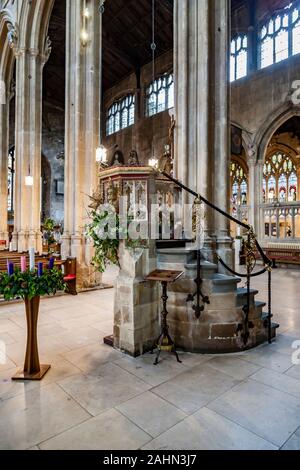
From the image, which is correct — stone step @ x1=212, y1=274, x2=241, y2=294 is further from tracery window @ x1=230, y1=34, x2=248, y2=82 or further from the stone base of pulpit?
tracery window @ x1=230, y1=34, x2=248, y2=82

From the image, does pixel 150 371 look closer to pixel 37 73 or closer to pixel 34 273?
pixel 34 273

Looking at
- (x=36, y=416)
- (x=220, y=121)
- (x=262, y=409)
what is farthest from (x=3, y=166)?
(x=262, y=409)

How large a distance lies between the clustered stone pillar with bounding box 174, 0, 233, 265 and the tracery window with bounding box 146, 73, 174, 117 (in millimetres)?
12596

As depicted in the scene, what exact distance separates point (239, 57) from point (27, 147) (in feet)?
36.6

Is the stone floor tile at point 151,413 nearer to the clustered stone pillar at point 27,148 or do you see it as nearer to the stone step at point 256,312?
the stone step at point 256,312

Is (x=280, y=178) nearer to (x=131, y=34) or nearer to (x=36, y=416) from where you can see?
(x=131, y=34)

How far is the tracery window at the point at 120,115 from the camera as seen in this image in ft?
64.4

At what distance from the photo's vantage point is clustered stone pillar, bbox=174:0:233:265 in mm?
4480

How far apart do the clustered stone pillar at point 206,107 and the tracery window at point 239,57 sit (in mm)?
10872

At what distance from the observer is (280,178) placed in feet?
57.1

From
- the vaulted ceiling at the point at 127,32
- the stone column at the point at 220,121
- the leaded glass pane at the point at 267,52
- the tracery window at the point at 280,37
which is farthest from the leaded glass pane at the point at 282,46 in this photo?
the stone column at the point at 220,121

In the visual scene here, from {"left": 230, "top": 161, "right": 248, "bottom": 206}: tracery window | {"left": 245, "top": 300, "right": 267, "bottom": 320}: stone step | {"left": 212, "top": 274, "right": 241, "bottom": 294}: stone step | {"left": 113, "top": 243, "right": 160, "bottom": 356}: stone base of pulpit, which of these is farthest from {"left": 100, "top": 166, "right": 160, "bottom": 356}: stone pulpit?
{"left": 230, "top": 161, "right": 248, "bottom": 206}: tracery window

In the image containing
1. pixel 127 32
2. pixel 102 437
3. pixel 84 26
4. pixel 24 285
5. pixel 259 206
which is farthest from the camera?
pixel 127 32
